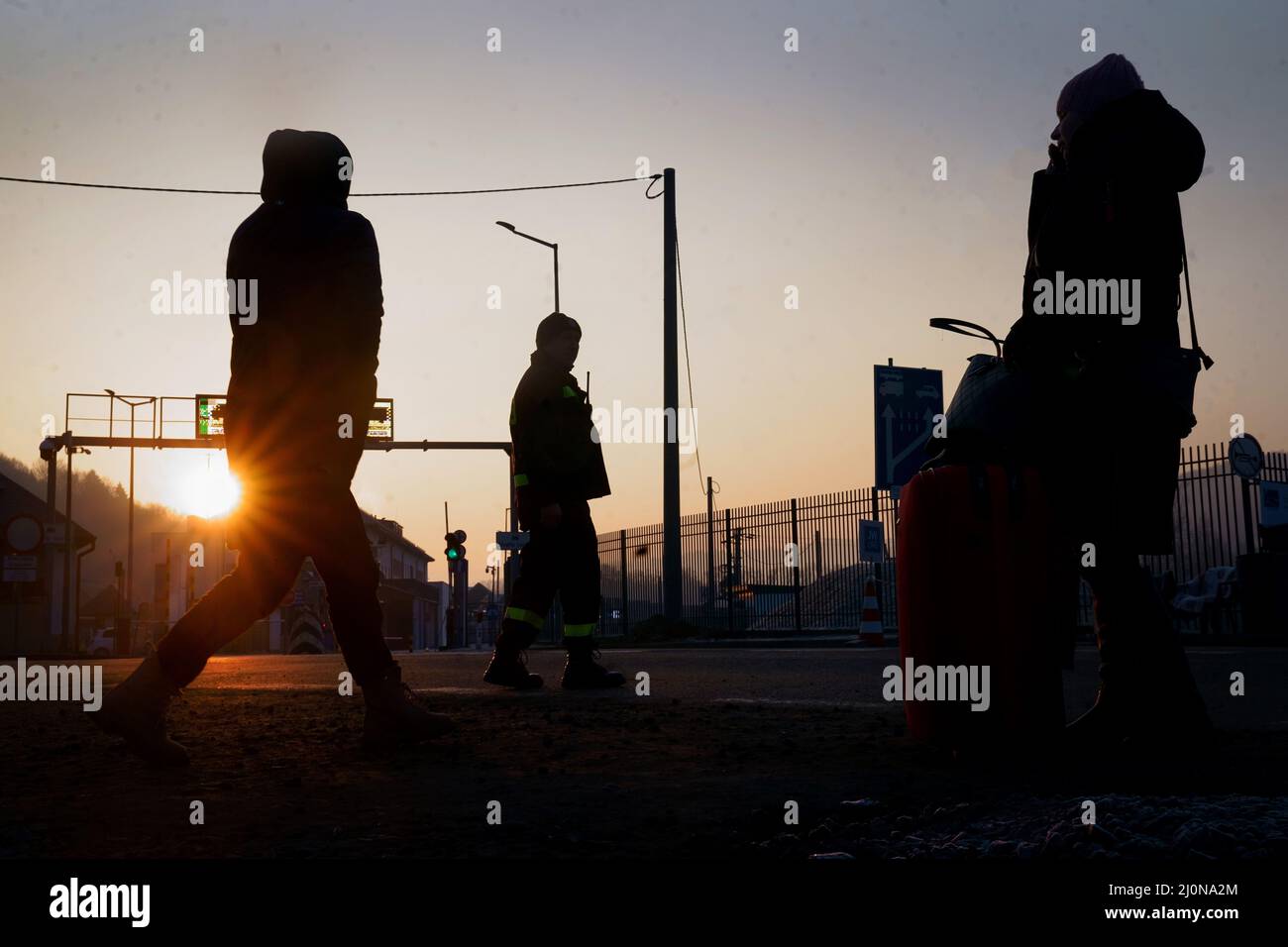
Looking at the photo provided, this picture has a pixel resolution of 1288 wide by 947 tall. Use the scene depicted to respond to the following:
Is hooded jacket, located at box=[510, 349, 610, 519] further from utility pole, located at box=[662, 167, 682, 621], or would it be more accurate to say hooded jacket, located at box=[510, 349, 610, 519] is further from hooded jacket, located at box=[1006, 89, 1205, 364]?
utility pole, located at box=[662, 167, 682, 621]

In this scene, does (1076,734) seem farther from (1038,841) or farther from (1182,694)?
(1038,841)

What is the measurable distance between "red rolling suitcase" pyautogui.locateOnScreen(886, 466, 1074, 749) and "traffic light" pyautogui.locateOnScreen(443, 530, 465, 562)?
31.8 m

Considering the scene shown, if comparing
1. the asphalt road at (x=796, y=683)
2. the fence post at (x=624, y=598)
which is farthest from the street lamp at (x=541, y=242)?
the asphalt road at (x=796, y=683)

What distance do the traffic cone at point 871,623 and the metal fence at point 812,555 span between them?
193 inches

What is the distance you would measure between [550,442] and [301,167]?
2919mm

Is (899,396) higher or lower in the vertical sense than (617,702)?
higher

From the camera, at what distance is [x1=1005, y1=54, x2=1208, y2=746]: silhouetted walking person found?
357 centimetres

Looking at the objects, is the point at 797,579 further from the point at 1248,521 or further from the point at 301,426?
the point at 301,426

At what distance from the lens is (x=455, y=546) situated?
3494 cm

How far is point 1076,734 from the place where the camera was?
364 centimetres

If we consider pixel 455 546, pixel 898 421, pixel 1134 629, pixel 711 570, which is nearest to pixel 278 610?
pixel 455 546

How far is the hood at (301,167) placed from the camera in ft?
13.5

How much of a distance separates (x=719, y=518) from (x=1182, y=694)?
25.5 meters

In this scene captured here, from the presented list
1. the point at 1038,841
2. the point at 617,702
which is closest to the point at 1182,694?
the point at 1038,841
